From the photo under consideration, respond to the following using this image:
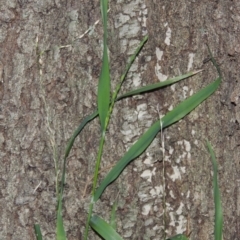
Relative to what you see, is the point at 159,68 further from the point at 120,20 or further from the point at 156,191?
the point at 156,191

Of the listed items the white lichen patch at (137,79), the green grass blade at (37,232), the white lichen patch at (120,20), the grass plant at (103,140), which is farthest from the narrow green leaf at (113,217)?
the white lichen patch at (120,20)

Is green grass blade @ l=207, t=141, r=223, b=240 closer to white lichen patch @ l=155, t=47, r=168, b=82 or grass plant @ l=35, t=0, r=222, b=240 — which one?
grass plant @ l=35, t=0, r=222, b=240

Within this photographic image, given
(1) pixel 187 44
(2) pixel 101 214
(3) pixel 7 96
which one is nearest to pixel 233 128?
(1) pixel 187 44

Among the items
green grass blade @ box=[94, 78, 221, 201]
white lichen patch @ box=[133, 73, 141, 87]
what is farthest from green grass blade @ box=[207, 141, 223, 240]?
white lichen patch @ box=[133, 73, 141, 87]

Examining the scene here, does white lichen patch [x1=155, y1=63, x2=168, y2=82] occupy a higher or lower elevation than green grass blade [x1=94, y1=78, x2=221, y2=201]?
higher

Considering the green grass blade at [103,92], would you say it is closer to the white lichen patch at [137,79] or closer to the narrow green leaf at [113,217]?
the white lichen patch at [137,79]

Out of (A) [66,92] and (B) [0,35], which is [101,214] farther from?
(B) [0,35]

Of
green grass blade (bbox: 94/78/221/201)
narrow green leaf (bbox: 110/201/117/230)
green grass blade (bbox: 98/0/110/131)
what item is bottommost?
narrow green leaf (bbox: 110/201/117/230)

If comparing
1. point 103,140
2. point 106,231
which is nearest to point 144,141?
point 103,140

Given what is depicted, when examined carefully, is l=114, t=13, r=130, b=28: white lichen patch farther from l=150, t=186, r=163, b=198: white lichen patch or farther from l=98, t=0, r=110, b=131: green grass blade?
l=150, t=186, r=163, b=198: white lichen patch
